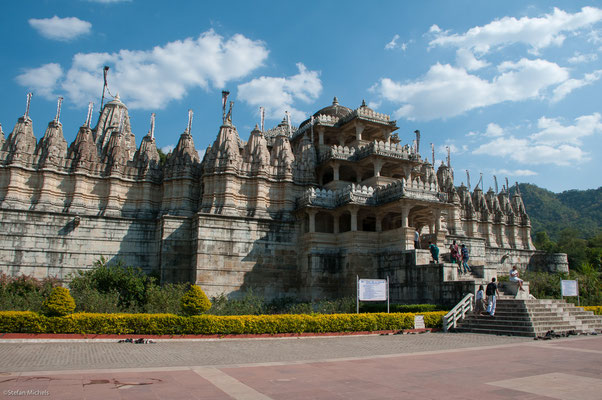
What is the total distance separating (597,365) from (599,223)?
148 meters

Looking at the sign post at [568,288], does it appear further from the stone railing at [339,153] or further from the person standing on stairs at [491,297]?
the stone railing at [339,153]

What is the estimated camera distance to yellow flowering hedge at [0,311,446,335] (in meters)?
15.9

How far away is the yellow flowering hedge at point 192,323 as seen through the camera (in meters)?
15.9

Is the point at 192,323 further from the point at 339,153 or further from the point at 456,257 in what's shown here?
the point at 339,153

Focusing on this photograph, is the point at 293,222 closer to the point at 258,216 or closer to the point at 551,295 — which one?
the point at 258,216

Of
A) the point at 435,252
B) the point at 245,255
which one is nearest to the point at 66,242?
the point at 245,255

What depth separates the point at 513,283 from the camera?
886 inches

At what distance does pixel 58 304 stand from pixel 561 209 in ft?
549

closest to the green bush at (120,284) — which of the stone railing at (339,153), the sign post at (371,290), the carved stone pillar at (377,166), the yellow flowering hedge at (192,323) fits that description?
A: the yellow flowering hedge at (192,323)

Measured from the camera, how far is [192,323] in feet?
56.5

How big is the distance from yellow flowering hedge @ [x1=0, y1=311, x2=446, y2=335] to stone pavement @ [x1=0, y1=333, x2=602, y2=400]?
0.95 m

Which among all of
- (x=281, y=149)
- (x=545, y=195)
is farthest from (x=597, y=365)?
(x=545, y=195)

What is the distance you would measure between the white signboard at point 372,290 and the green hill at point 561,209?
119860mm

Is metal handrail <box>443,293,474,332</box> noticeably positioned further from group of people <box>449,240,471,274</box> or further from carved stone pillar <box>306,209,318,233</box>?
carved stone pillar <box>306,209,318,233</box>
